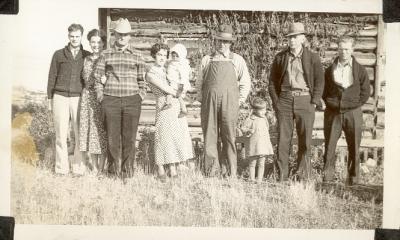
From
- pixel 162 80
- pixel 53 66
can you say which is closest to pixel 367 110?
pixel 162 80

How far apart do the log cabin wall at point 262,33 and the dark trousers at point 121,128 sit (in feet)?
0.22

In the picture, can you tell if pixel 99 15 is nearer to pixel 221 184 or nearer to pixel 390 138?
pixel 221 184

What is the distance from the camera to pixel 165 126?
3.16 meters

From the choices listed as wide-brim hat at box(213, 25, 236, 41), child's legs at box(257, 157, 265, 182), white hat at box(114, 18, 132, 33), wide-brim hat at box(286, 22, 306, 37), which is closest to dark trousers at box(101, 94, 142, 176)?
white hat at box(114, 18, 132, 33)

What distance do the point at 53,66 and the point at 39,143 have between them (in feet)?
1.52

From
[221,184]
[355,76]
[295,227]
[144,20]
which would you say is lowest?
[295,227]

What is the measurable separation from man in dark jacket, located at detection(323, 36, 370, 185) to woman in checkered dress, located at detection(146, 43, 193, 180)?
2.74 ft

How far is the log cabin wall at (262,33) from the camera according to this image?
3152 millimetres

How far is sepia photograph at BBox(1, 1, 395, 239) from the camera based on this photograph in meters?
3.13

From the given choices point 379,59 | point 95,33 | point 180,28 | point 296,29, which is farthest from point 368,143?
point 95,33

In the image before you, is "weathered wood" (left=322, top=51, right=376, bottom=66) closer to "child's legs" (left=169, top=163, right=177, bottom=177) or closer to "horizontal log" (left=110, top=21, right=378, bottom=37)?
"horizontal log" (left=110, top=21, right=378, bottom=37)

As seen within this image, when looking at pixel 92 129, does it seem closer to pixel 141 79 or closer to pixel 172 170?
pixel 141 79

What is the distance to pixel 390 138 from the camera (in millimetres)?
3150

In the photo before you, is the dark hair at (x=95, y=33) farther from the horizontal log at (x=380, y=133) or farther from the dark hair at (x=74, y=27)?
the horizontal log at (x=380, y=133)
